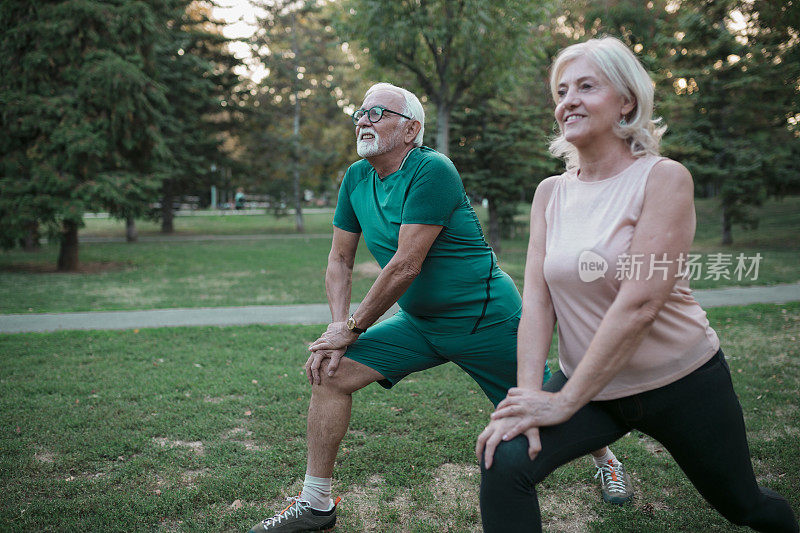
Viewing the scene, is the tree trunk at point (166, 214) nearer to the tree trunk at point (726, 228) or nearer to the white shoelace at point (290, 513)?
the tree trunk at point (726, 228)

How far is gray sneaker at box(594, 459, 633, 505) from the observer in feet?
11.3

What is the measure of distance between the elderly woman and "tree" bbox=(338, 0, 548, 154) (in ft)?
36.5

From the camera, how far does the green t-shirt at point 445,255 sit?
3.05 metres

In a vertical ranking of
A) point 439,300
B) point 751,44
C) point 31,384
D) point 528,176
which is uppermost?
point 751,44

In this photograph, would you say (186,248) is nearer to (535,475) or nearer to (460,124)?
(460,124)

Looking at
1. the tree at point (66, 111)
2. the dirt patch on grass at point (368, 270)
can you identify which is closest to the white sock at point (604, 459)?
the dirt patch on grass at point (368, 270)

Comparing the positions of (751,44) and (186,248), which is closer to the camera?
(751,44)

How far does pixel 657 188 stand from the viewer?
202 cm

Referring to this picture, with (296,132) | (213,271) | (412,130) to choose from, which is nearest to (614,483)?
(412,130)

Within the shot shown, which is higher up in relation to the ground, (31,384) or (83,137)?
(83,137)

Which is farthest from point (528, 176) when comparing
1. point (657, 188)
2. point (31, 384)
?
point (657, 188)

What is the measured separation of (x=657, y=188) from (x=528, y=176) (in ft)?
55.8

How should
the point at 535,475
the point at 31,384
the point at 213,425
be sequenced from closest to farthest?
the point at 535,475
the point at 213,425
the point at 31,384

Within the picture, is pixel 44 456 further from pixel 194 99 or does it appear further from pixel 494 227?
pixel 194 99
